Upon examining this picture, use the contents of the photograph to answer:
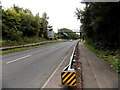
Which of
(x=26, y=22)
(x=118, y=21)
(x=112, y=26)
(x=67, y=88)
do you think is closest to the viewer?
(x=67, y=88)

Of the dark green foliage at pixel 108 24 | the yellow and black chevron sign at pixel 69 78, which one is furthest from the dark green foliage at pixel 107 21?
the yellow and black chevron sign at pixel 69 78

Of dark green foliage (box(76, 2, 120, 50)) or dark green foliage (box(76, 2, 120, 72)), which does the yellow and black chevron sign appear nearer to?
dark green foliage (box(76, 2, 120, 72))

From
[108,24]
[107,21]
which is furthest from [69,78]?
[108,24]

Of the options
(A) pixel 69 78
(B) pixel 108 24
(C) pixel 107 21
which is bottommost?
(A) pixel 69 78

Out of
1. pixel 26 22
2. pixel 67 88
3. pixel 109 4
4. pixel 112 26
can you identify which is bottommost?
pixel 67 88

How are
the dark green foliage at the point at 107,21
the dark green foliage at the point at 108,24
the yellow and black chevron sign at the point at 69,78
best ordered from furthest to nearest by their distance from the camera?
the dark green foliage at the point at 107,21 < the dark green foliage at the point at 108,24 < the yellow and black chevron sign at the point at 69,78

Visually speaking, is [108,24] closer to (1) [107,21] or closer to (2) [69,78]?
(1) [107,21]

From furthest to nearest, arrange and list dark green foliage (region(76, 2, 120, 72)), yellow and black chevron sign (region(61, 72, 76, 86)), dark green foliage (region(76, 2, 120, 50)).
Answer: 1. dark green foliage (region(76, 2, 120, 50))
2. dark green foliage (region(76, 2, 120, 72))
3. yellow and black chevron sign (region(61, 72, 76, 86))

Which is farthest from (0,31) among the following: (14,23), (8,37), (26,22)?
(26,22)

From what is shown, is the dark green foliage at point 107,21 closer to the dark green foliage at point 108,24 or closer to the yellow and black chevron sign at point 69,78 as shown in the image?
the dark green foliage at point 108,24

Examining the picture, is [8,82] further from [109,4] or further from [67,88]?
[109,4]

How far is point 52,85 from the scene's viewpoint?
5.21m

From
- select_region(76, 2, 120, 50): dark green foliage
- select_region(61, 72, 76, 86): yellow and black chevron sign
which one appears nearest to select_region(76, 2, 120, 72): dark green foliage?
select_region(76, 2, 120, 50): dark green foliage

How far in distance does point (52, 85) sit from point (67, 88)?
2.22 ft
